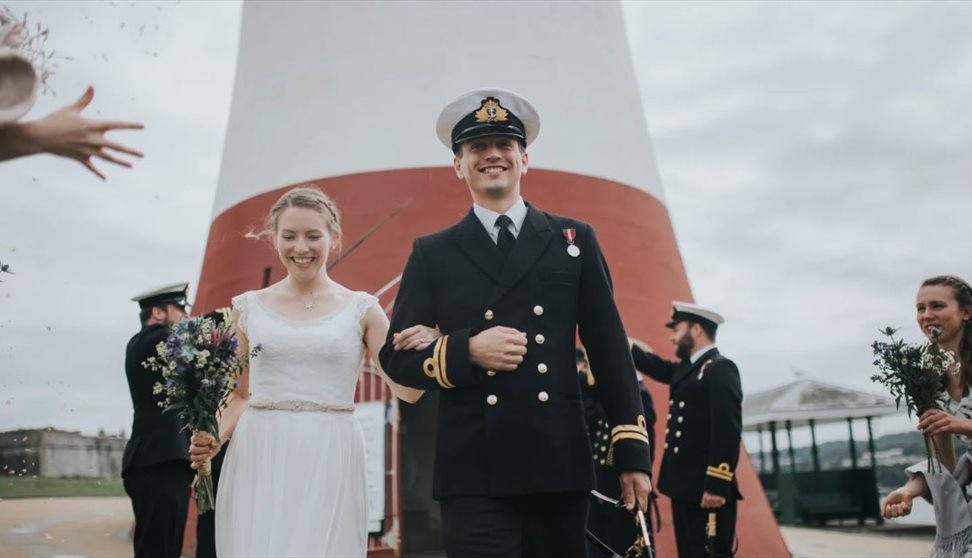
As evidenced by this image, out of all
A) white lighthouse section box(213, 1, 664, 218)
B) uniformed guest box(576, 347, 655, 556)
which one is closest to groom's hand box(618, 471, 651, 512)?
uniformed guest box(576, 347, 655, 556)

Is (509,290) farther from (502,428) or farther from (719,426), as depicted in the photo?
(719,426)

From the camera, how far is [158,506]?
16.7 feet

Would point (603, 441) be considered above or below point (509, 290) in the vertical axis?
below

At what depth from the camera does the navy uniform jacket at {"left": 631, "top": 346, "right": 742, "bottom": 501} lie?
18.6 feet

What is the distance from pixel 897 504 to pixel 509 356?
2043 mm

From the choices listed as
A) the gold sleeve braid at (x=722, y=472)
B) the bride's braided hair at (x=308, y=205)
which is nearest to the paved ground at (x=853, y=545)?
the gold sleeve braid at (x=722, y=472)

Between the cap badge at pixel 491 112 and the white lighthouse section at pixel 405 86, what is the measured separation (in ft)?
18.8

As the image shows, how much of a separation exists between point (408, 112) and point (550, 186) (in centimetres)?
158

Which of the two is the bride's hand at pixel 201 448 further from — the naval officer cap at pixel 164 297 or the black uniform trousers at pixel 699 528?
the black uniform trousers at pixel 699 528

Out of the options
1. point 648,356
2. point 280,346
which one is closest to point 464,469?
point 280,346

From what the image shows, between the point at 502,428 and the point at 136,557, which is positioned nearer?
the point at 502,428

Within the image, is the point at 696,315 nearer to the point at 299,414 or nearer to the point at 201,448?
the point at 299,414

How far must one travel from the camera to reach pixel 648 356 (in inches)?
288

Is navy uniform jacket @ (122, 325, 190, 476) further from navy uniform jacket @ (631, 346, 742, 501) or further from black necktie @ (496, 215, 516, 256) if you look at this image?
navy uniform jacket @ (631, 346, 742, 501)
